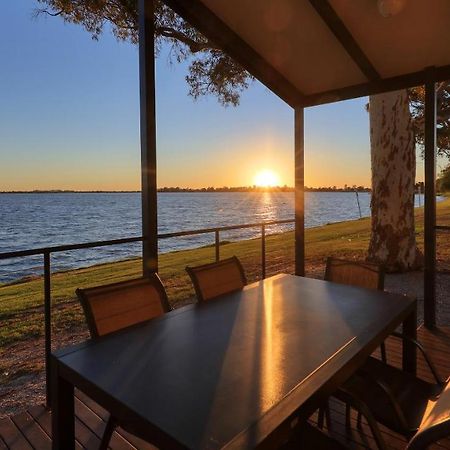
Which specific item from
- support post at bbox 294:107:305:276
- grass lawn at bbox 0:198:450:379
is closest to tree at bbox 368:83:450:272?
grass lawn at bbox 0:198:450:379

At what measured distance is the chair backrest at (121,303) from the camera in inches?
68.5

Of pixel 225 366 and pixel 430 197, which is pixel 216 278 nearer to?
pixel 225 366

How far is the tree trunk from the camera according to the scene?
6.27 meters

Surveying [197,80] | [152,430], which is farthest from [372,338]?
A: [197,80]

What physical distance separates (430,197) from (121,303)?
293cm

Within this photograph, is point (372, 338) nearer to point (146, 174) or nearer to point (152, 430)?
point (152, 430)

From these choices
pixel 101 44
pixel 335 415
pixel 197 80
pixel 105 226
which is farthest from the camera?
pixel 105 226

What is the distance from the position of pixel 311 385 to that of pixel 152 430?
493 millimetres

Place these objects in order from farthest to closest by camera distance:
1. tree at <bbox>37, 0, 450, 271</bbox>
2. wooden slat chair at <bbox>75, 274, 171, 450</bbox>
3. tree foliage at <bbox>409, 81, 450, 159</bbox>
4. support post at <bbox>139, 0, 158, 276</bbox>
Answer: tree foliage at <bbox>409, 81, 450, 159</bbox> → tree at <bbox>37, 0, 450, 271</bbox> → support post at <bbox>139, 0, 158, 276</bbox> → wooden slat chair at <bbox>75, 274, 171, 450</bbox>

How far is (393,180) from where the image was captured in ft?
21.0

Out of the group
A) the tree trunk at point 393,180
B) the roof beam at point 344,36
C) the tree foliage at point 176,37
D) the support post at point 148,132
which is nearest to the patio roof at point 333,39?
the roof beam at point 344,36

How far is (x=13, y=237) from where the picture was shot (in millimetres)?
26719

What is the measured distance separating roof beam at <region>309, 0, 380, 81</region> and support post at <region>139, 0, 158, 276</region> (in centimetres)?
130

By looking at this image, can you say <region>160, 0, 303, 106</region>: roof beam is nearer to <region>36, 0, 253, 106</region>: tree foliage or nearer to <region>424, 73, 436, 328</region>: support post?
<region>424, 73, 436, 328</region>: support post
